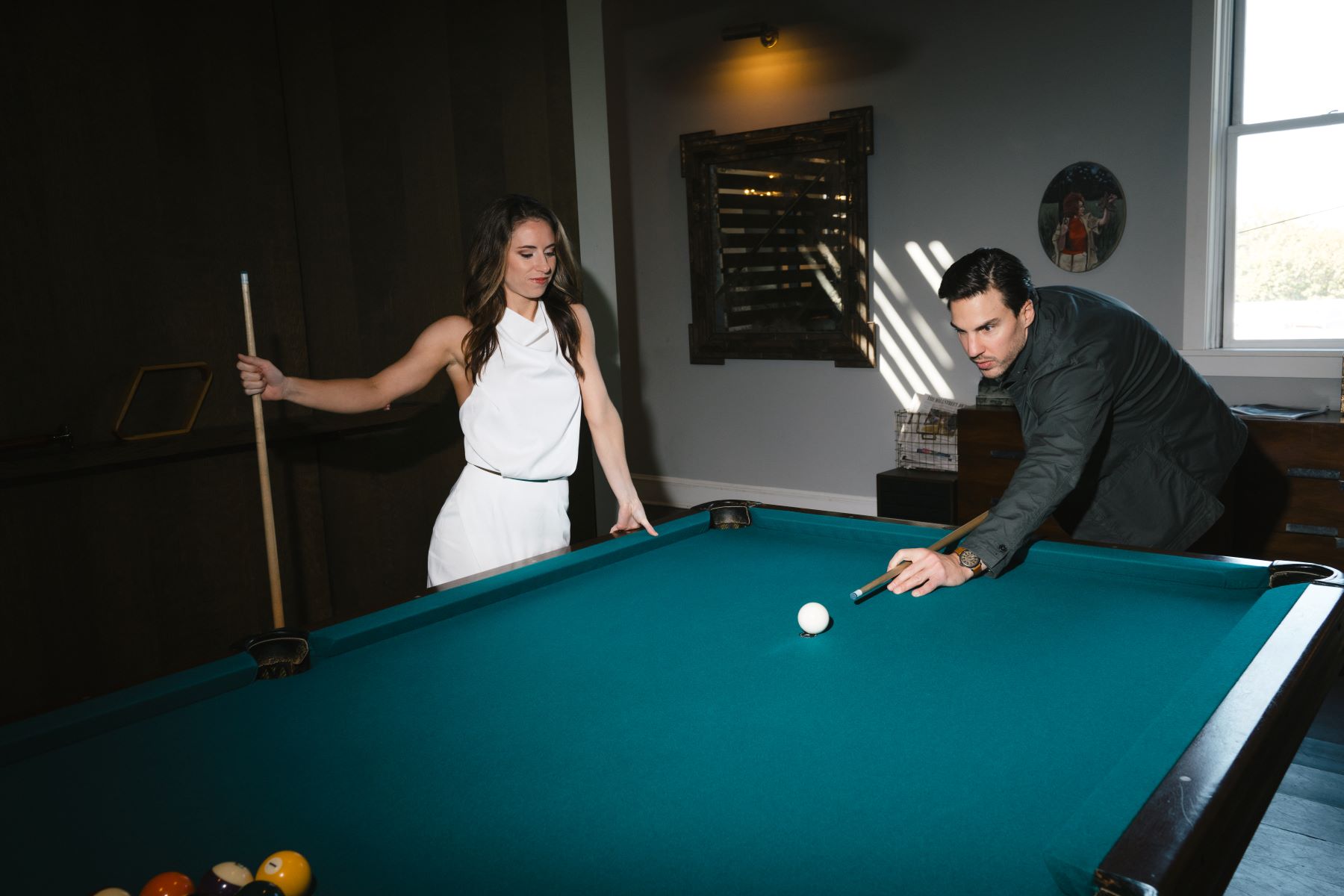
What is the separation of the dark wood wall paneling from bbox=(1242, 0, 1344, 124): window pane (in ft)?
9.43

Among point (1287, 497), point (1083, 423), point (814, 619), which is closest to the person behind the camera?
point (814, 619)

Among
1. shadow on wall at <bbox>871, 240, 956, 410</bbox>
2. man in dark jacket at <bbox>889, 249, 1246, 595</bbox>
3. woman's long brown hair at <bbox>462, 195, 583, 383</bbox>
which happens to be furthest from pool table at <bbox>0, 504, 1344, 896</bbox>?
shadow on wall at <bbox>871, 240, 956, 410</bbox>

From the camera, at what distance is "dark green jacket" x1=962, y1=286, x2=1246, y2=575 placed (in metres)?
2.10

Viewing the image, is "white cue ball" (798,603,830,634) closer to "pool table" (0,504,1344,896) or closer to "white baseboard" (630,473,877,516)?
"pool table" (0,504,1344,896)

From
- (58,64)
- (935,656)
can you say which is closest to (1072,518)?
(935,656)

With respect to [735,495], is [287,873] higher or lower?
higher

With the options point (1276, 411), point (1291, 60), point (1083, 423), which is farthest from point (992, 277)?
point (1291, 60)

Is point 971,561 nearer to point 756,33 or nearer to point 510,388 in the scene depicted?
point 510,388

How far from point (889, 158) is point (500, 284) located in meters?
3.22

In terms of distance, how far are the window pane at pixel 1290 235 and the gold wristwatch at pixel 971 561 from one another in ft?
10.1

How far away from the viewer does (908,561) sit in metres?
1.97

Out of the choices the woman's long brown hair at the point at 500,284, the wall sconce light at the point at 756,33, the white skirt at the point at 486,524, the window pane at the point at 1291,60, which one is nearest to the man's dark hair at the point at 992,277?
the woman's long brown hair at the point at 500,284

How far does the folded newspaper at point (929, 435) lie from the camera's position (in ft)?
16.2

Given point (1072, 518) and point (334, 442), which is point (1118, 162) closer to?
point (1072, 518)
